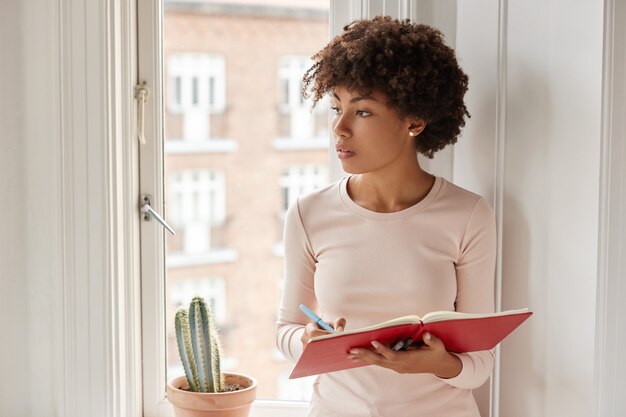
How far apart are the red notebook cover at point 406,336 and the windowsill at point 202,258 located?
76 centimetres

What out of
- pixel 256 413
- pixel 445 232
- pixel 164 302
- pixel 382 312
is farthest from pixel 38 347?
pixel 445 232

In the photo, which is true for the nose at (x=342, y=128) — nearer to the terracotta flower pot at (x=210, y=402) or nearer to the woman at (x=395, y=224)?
the woman at (x=395, y=224)

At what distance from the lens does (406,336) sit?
1.48 m

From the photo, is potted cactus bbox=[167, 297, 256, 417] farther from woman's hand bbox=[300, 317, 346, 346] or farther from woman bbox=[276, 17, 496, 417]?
woman's hand bbox=[300, 317, 346, 346]

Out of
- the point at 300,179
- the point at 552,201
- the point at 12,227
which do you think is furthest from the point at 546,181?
the point at 12,227

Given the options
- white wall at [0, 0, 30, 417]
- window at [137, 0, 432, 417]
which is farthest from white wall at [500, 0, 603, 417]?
white wall at [0, 0, 30, 417]

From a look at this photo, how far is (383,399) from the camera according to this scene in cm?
168

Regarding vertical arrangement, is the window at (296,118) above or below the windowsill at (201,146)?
above

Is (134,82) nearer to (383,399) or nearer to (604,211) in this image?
(383,399)

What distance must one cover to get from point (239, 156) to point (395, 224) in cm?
65

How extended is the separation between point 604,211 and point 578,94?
0.74 ft

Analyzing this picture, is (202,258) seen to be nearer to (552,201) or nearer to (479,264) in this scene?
(479,264)

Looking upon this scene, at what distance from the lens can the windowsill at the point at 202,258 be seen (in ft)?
7.27

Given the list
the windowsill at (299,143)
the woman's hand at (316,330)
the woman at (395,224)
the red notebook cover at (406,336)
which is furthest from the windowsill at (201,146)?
the red notebook cover at (406,336)
